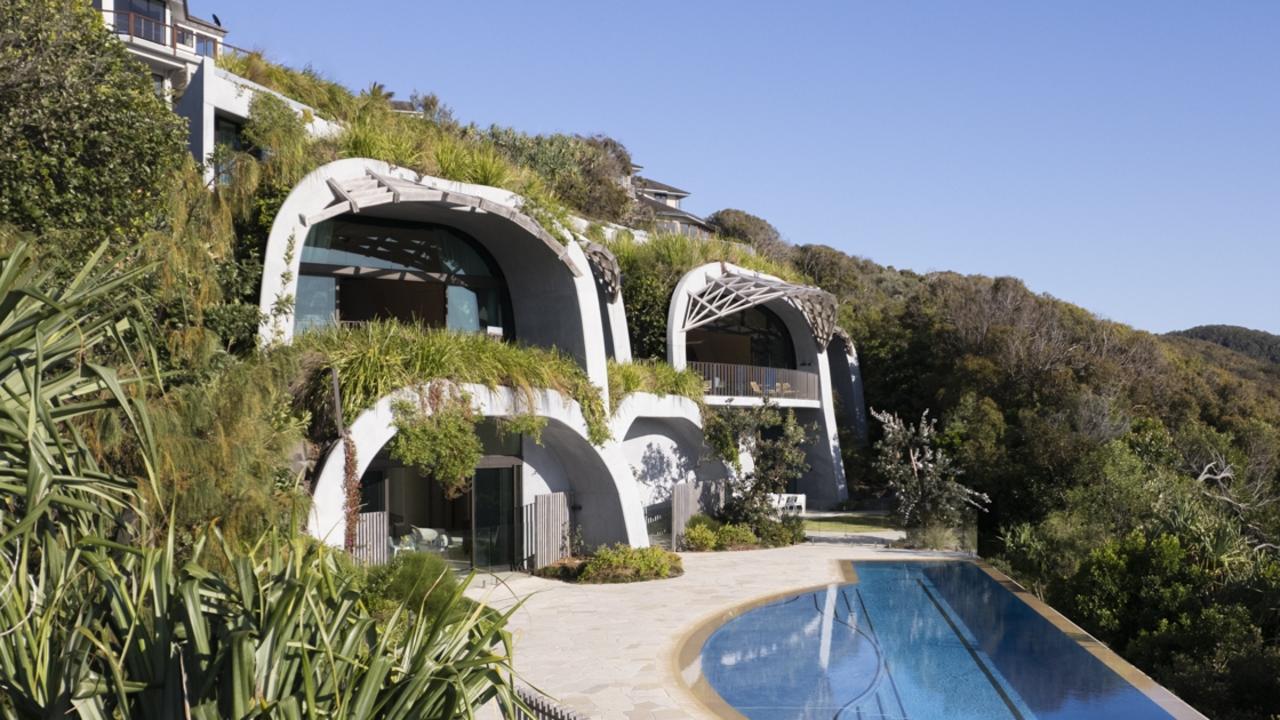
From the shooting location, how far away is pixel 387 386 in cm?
1465

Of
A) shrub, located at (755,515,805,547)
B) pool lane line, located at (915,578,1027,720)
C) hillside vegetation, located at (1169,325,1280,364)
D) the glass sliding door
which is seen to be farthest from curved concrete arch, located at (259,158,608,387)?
hillside vegetation, located at (1169,325,1280,364)

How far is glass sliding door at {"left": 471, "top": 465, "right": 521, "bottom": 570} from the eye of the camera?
17.3 metres

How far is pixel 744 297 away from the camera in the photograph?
26.8m

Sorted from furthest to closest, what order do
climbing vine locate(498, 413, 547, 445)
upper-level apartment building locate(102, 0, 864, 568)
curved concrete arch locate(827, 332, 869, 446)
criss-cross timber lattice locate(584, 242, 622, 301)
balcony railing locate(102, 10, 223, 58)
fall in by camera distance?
curved concrete arch locate(827, 332, 869, 446) → balcony railing locate(102, 10, 223, 58) → criss-cross timber lattice locate(584, 242, 622, 301) → climbing vine locate(498, 413, 547, 445) → upper-level apartment building locate(102, 0, 864, 568)

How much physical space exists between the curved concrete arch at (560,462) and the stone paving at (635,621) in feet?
5.70

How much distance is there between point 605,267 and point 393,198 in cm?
587

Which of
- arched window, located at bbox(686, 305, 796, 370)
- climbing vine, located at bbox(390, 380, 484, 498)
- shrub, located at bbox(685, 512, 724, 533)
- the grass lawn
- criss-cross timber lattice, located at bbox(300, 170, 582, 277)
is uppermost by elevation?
criss-cross timber lattice, located at bbox(300, 170, 582, 277)

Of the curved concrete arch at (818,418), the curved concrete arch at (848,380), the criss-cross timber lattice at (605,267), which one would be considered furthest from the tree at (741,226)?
the criss-cross timber lattice at (605,267)

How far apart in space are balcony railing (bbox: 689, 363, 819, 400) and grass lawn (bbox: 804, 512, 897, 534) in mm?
3505

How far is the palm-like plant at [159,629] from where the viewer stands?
4.86 meters

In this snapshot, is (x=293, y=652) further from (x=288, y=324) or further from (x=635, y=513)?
(x=635, y=513)

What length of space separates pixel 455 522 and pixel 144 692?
40.0 ft

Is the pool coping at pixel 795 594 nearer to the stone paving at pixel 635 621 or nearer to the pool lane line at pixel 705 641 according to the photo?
the pool lane line at pixel 705 641

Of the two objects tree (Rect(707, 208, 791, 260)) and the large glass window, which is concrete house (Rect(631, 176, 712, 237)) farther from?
the large glass window
